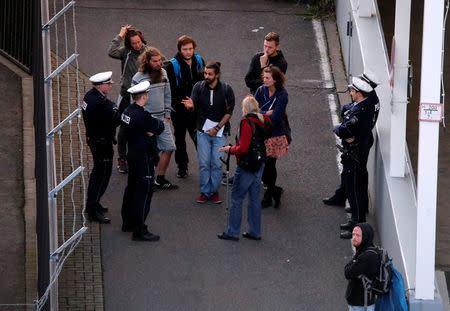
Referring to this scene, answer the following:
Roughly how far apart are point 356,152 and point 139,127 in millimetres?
2364

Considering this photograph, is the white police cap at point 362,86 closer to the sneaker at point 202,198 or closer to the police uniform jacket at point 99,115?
the sneaker at point 202,198

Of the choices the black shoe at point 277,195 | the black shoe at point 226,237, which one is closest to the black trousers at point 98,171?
the black shoe at point 226,237

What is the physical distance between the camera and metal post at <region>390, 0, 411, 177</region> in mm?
10461

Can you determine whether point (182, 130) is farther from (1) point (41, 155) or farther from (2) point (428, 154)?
(2) point (428, 154)

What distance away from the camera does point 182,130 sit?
40.8 feet

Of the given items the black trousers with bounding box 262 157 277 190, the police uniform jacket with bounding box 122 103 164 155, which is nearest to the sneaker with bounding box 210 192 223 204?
the black trousers with bounding box 262 157 277 190

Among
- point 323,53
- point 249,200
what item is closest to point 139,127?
point 249,200

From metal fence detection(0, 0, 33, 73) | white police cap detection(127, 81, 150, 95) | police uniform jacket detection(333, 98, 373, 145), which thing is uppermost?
metal fence detection(0, 0, 33, 73)

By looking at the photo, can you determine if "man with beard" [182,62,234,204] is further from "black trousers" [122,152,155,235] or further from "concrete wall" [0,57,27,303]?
"concrete wall" [0,57,27,303]

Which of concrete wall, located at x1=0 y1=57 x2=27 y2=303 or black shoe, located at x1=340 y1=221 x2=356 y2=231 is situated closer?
concrete wall, located at x1=0 y1=57 x2=27 y2=303

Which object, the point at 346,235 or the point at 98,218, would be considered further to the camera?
the point at 98,218

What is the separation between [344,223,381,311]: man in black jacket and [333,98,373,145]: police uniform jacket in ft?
7.25

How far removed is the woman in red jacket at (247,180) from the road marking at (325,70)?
2.07 metres

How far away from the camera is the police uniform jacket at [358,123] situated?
1091cm
